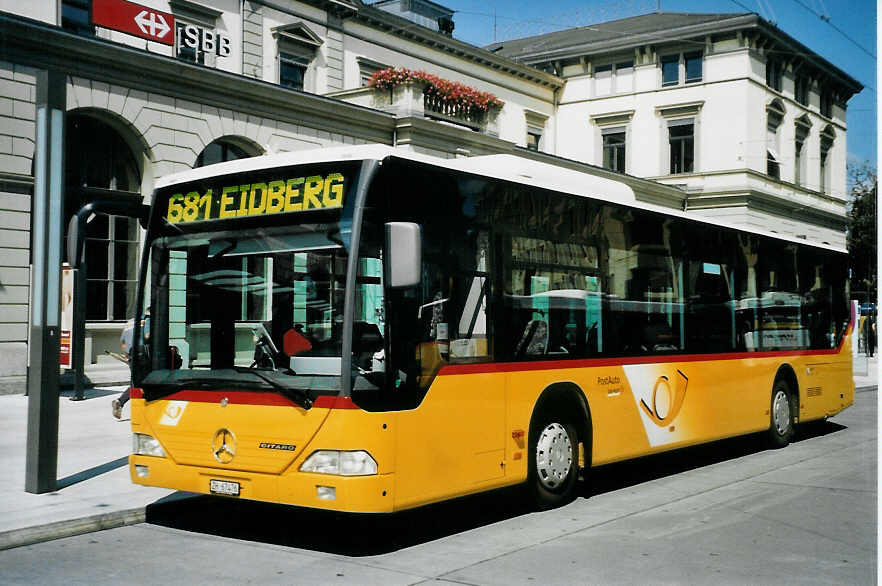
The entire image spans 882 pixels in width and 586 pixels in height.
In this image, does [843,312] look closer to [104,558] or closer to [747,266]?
[747,266]

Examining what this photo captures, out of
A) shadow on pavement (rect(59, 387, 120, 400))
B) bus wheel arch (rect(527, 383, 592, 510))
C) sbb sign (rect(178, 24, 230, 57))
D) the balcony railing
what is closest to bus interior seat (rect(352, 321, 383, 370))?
bus wheel arch (rect(527, 383, 592, 510))

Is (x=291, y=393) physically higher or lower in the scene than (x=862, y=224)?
lower

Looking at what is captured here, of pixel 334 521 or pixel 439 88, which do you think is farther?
pixel 439 88

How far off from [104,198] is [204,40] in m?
5.51

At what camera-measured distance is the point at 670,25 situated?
42.4 m

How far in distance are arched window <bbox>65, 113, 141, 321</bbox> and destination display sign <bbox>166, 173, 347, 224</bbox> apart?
1318 cm

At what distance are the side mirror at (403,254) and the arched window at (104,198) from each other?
1508 centimetres

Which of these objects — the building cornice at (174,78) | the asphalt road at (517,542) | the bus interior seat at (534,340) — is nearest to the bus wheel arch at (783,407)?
the asphalt road at (517,542)

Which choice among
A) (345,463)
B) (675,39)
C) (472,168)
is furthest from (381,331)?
(675,39)

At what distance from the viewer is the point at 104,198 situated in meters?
20.6

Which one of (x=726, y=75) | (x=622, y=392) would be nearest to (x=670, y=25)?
(x=726, y=75)

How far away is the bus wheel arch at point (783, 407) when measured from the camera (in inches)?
547

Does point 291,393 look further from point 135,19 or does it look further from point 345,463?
point 135,19

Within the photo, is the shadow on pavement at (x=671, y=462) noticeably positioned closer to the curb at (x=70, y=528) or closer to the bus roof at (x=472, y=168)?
the bus roof at (x=472, y=168)
